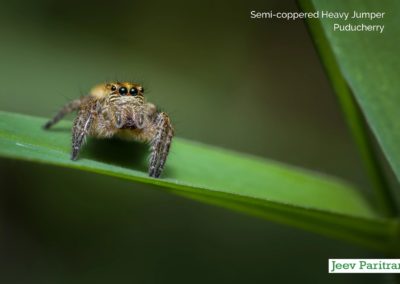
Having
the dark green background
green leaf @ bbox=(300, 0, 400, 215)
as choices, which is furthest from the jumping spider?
the dark green background

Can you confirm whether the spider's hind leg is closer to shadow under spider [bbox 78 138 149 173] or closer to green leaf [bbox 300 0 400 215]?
shadow under spider [bbox 78 138 149 173]

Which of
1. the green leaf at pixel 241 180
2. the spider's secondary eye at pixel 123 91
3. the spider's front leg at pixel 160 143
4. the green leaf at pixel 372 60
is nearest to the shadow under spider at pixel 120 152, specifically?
the green leaf at pixel 241 180

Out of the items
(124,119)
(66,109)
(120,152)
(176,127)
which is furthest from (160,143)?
(176,127)

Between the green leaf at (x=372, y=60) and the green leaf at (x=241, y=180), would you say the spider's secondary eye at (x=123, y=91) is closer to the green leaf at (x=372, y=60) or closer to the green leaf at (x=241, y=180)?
the green leaf at (x=241, y=180)

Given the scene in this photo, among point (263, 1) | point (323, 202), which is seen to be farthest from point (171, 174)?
point (263, 1)

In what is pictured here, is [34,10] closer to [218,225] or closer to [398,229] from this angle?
[218,225]

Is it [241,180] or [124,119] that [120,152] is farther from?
[241,180]

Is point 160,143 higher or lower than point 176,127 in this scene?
lower

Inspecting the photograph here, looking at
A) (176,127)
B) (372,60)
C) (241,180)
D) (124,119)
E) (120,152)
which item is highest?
(176,127)
